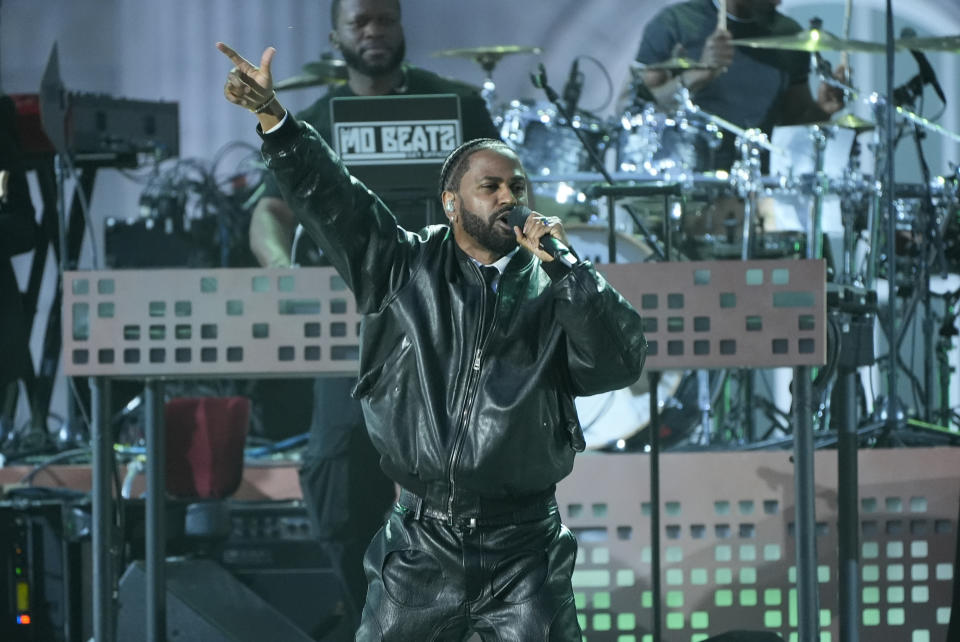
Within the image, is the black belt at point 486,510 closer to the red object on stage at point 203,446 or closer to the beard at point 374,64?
the beard at point 374,64

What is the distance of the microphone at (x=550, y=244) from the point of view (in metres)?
3.03

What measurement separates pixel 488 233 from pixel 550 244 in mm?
254

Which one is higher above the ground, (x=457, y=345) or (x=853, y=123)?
(x=853, y=123)

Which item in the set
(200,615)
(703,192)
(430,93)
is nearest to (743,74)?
(703,192)

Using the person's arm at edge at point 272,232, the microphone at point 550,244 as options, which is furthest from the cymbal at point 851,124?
the microphone at point 550,244

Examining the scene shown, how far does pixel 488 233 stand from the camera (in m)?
3.24

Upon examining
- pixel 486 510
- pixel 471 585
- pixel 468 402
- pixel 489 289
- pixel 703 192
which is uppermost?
pixel 703 192

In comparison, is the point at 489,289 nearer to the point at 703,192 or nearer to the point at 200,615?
the point at 200,615

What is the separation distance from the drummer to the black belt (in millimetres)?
5408

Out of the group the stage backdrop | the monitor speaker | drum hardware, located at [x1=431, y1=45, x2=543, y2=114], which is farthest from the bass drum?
the monitor speaker

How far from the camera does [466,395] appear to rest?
3.16m

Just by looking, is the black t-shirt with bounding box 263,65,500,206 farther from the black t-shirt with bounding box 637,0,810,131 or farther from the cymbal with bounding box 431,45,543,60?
the black t-shirt with bounding box 637,0,810,131

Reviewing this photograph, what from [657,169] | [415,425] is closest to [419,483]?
[415,425]

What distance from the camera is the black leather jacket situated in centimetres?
314
